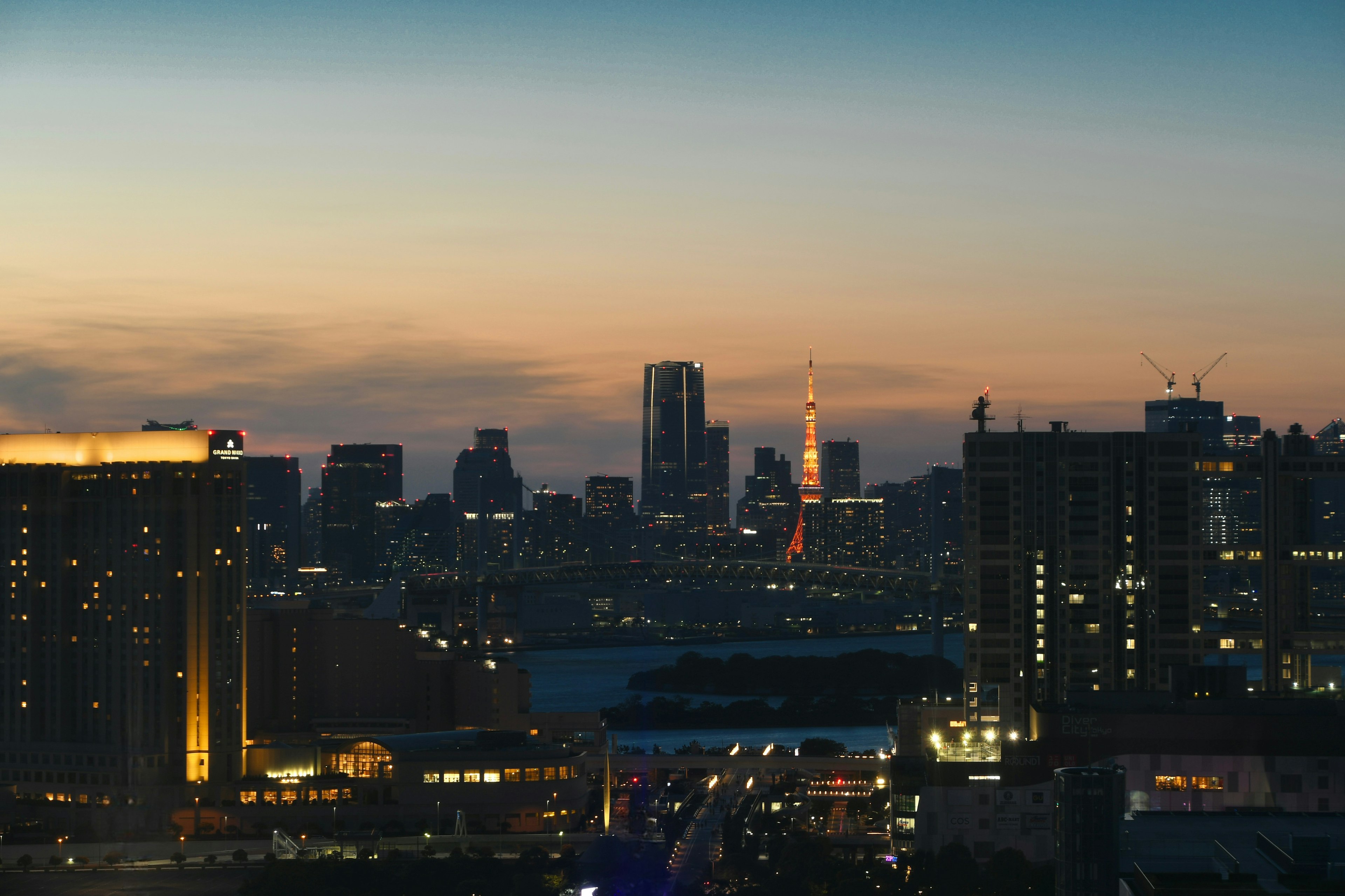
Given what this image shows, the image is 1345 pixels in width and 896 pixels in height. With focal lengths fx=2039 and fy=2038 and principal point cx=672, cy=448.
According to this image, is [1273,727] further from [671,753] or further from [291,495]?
[291,495]

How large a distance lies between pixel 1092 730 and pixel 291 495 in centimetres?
10905

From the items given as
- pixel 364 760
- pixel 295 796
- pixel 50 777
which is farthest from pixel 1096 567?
pixel 50 777

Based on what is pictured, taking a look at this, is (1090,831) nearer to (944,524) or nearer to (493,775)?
(493,775)

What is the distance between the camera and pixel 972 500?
1766 inches

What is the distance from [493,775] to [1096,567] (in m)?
13.8

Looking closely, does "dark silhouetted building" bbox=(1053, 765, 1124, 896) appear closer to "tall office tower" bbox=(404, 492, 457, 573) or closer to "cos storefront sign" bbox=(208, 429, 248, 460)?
"cos storefront sign" bbox=(208, 429, 248, 460)

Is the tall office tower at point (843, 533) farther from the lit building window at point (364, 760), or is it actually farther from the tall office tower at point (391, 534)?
the lit building window at point (364, 760)

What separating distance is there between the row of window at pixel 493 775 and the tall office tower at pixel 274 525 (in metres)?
78.8

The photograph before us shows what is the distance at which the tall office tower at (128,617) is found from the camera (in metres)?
46.3

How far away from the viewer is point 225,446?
48062mm

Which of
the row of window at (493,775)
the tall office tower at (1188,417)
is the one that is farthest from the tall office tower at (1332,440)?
the row of window at (493,775)

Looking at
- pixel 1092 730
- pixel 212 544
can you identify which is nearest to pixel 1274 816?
pixel 1092 730

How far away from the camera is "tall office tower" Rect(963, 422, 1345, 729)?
43.8 metres

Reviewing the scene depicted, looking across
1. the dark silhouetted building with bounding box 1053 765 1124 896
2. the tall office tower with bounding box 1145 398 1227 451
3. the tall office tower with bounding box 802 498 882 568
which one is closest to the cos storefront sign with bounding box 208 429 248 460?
the dark silhouetted building with bounding box 1053 765 1124 896
